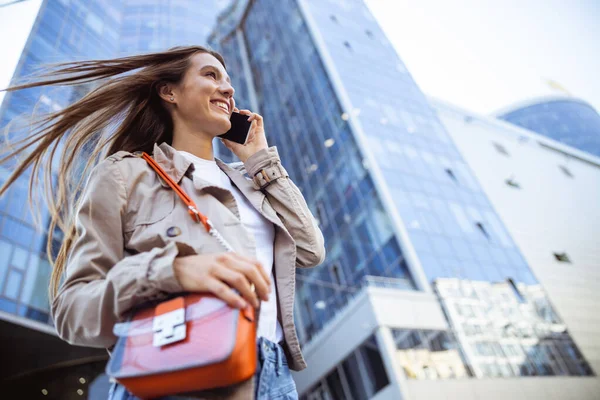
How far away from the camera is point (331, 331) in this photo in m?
18.4

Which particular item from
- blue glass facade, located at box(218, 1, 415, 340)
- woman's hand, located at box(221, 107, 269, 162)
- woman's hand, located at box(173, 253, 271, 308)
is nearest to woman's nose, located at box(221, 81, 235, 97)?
woman's hand, located at box(221, 107, 269, 162)

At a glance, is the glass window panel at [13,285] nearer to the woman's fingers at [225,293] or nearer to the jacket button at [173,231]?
the jacket button at [173,231]

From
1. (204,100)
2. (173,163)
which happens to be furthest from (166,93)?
(173,163)

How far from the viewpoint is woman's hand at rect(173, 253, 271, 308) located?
97 cm

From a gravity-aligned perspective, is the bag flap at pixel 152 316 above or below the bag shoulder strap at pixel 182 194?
below

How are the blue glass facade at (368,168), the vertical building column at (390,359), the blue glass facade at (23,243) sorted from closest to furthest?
the blue glass facade at (23,243) → the vertical building column at (390,359) → the blue glass facade at (368,168)

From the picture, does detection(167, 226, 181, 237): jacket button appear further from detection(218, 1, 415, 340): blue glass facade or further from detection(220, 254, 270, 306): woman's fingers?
detection(218, 1, 415, 340): blue glass facade

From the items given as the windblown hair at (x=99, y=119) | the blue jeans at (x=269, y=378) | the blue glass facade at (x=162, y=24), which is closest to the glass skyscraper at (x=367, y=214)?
the blue glass facade at (x=162, y=24)

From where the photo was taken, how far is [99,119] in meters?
1.88

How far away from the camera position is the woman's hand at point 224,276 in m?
0.97

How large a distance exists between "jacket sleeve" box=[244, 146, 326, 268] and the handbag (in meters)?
0.79

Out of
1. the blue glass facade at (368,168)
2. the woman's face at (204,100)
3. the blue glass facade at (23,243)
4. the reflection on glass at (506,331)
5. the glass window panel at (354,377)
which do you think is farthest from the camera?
the blue glass facade at (368,168)

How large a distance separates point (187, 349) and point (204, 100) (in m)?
1.27

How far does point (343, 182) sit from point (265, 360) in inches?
842
